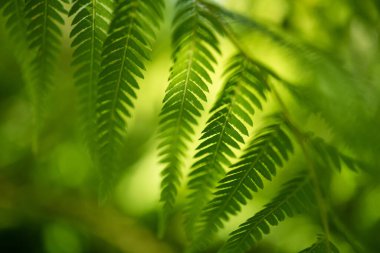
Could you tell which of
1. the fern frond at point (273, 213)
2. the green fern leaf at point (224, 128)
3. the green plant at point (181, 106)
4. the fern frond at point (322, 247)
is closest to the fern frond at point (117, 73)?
the green plant at point (181, 106)

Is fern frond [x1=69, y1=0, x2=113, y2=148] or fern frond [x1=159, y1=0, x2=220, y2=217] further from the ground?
fern frond [x1=69, y1=0, x2=113, y2=148]

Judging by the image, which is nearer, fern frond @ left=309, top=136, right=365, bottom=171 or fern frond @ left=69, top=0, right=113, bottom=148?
fern frond @ left=69, top=0, right=113, bottom=148

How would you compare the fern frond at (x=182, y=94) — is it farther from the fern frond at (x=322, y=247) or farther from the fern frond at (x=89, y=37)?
the fern frond at (x=322, y=247)

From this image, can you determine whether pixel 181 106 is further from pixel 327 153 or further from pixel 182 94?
pixel 327 153

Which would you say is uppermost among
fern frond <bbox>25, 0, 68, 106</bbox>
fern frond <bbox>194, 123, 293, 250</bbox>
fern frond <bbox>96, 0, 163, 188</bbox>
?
fern frond <bbox>25, 0, 68, 106</bbox>

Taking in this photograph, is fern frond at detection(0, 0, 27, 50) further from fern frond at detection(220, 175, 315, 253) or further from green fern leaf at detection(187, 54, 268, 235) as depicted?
fern frond at detection(220, 175, 315, 253)

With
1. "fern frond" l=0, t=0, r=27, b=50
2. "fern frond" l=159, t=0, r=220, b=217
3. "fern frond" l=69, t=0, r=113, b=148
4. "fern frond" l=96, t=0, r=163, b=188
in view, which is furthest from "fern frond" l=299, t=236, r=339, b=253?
"fern frond" l=0, t=0, r=27, b=50
